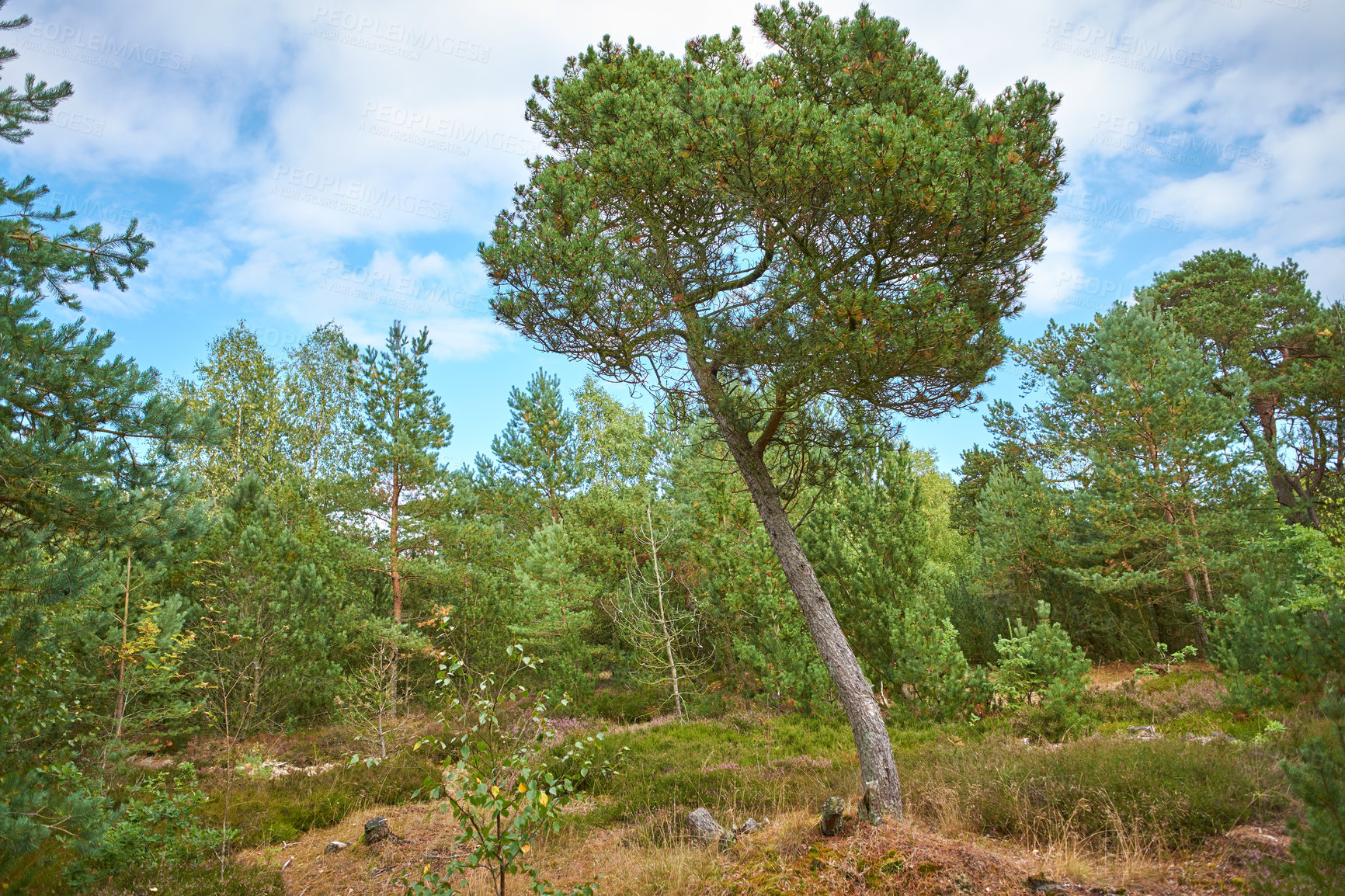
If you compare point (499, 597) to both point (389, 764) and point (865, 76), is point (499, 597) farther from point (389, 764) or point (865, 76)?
point (865, 76)

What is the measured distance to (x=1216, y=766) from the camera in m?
4.82

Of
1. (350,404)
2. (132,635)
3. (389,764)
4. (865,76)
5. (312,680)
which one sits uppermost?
(350,404)

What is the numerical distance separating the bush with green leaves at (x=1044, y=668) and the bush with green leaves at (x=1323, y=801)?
243 inches

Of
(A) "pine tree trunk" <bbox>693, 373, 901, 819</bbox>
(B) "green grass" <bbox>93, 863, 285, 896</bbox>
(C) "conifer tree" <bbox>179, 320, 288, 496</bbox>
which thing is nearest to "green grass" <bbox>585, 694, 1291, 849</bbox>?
(A) "pine tree trunk" <bbox>693, 373, 901, 819</bbox>

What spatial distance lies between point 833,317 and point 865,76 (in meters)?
2.20

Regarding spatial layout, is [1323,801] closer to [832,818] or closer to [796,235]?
[832,818]

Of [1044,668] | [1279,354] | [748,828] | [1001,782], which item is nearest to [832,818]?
[748,828]

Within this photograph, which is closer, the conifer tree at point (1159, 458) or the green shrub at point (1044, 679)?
the green shrub at point (1044, 679)

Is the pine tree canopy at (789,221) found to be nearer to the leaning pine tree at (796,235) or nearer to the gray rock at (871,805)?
the leaning pine tree at (796,235)

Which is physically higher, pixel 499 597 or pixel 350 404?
pixel 350 404

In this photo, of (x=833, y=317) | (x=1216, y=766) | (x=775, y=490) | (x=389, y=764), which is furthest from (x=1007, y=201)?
(x=389, y=764)

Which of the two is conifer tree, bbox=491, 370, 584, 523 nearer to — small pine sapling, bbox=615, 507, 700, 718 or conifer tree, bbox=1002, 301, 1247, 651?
small pine sapling, bbox=615, 507, 700, 718

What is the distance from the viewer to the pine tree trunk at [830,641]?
5.16 metres

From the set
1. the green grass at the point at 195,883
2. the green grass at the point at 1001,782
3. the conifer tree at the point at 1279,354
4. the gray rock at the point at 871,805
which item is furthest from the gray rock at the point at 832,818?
the conifer tree at the point at 1279,354
